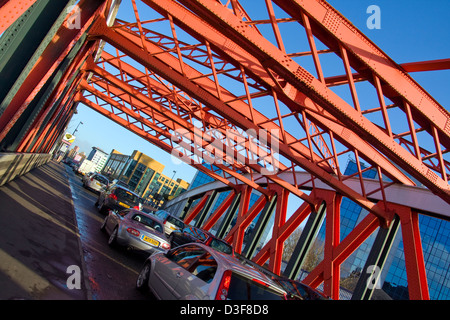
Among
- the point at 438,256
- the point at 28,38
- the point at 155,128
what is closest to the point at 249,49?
the point at 28,38

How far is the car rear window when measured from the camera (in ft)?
15.0

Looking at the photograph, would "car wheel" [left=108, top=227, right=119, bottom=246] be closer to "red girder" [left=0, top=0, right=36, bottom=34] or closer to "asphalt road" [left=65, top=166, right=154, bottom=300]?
"asphalt road" [left=65, top=166, right=154, bottom=300]

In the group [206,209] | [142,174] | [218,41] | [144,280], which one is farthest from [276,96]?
[142,174]

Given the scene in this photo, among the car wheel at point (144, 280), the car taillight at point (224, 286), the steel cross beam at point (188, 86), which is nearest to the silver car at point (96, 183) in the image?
the steel cross beam at point (188, 86)

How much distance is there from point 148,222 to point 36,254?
4263mm

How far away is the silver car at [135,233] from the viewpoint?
861 cm

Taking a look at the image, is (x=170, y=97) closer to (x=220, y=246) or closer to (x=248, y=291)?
(x=220, y=246)

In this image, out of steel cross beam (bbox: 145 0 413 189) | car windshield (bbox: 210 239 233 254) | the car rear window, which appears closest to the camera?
the car rear window

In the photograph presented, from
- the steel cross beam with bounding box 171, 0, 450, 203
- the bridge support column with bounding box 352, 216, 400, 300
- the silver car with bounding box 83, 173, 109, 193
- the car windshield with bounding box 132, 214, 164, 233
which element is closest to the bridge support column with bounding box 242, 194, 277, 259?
the bridge support column with bounding box 352, 216, 400, 300

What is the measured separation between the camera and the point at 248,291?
4.67m

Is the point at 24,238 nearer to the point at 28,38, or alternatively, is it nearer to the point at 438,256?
the point at 28,38

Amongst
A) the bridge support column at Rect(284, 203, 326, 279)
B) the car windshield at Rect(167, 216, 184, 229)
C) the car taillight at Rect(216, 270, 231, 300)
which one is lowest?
the car windshield at Rect(167, 216, 184, 229)

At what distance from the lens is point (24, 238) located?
6.22 m
